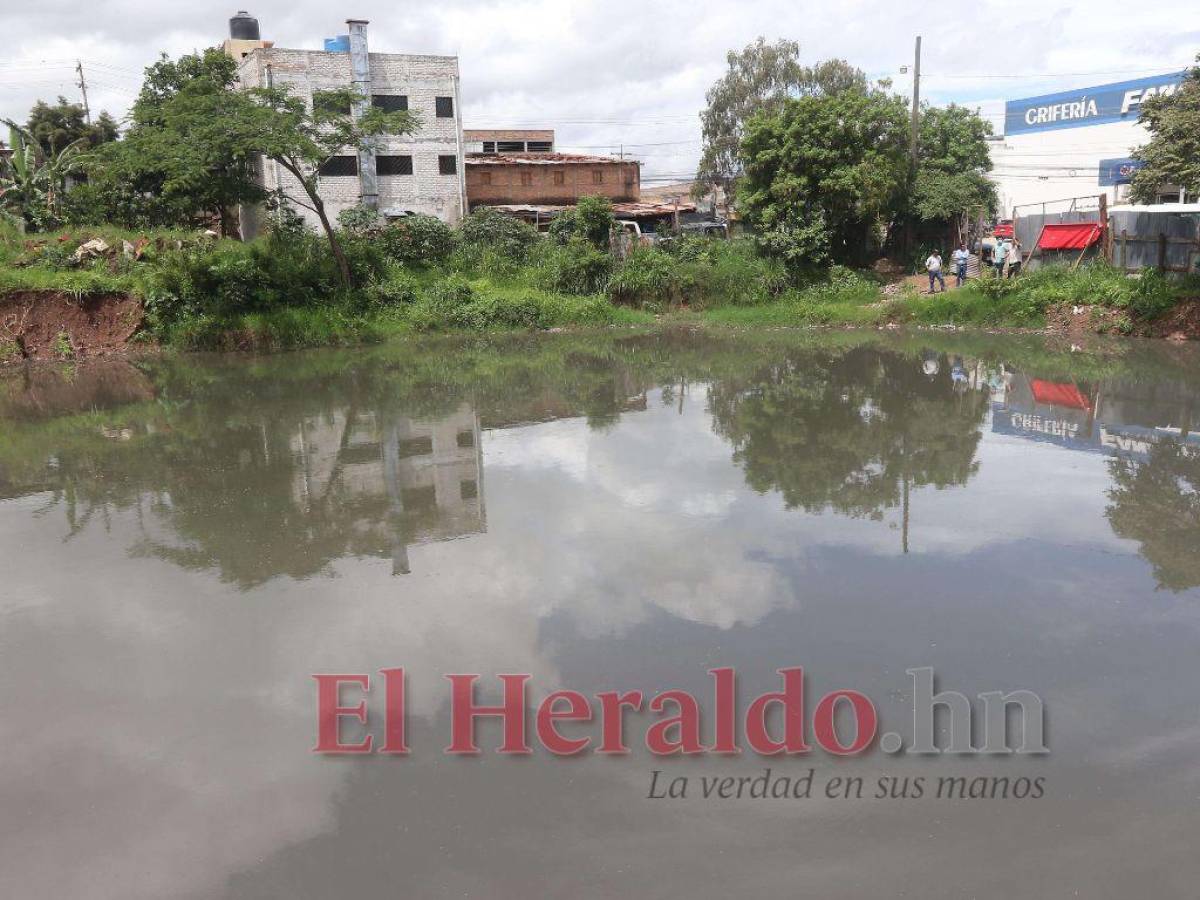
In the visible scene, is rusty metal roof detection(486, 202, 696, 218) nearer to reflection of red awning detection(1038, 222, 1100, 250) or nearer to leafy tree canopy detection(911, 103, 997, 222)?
leafy tree canopy detection(911, 103, 997, 222)

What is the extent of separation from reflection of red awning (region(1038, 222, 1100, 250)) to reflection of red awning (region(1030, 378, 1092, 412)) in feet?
27.8

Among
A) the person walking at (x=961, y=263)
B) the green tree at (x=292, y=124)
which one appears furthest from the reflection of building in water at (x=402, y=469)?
the person walking at (x=961, y=263)

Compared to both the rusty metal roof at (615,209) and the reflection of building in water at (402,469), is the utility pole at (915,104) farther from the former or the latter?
the reflection of building in water at (402,469)

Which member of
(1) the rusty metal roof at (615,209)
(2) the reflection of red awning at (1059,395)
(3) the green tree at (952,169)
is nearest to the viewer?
(2) the reflection of red awning at (1059,395)

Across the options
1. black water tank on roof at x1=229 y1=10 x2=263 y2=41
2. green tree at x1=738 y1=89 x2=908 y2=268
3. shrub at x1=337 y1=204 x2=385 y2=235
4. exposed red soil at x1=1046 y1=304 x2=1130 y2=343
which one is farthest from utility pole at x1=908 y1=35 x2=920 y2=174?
black water tank on roof at x1=229 y1=10 x2=263 y2=41

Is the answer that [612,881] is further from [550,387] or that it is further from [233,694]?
[550,387]

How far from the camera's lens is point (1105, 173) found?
31797 millimetres

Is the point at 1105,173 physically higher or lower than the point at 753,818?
higher

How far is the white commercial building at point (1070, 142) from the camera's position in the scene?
3128 centimetres

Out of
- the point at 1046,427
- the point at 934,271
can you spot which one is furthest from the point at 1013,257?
the point at 1046,427

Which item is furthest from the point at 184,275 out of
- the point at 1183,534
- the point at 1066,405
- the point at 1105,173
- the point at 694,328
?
the point at 1105,173

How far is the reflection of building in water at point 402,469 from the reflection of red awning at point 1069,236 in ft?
50.7

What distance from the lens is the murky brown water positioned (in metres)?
4.17

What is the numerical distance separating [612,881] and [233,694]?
2729mm
